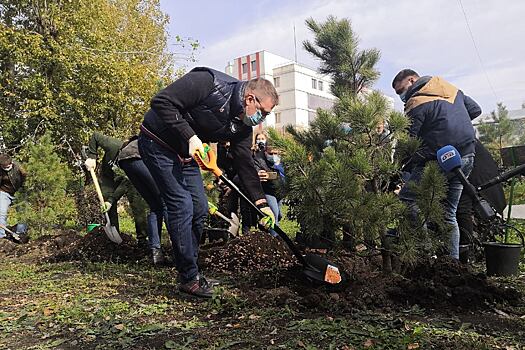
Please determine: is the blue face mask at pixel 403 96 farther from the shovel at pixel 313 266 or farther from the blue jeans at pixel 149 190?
the blue jeans at pixel 149 190

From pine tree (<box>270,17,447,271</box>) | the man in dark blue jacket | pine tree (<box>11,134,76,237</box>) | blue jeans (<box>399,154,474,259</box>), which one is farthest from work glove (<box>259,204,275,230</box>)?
pine tree (<box>11,134,76,237</box>)

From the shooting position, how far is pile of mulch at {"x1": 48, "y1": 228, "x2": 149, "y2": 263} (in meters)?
4.58

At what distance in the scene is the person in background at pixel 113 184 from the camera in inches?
199

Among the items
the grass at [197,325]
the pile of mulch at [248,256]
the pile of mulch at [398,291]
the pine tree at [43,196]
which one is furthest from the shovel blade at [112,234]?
the pine tree at [43,196]

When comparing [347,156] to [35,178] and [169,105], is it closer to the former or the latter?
[169,105]

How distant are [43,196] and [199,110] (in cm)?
509

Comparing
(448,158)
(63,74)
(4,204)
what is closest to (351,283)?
(448,158)

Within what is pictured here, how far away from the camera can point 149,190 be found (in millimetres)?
4258

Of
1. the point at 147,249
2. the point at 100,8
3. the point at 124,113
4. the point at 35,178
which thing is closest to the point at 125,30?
the point at 100,8

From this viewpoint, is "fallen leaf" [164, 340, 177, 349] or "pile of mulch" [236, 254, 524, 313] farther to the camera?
"pile of mulch" [236, 254, 524, 313]

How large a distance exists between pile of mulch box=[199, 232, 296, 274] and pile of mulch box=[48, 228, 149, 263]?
0.82 metres

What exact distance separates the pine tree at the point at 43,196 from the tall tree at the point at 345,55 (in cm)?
499

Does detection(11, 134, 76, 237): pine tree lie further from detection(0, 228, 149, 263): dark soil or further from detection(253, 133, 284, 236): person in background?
detection(253, 133, 284, 236): person in background

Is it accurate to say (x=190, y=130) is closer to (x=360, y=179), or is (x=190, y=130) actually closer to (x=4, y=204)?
(x=360, y=179)
